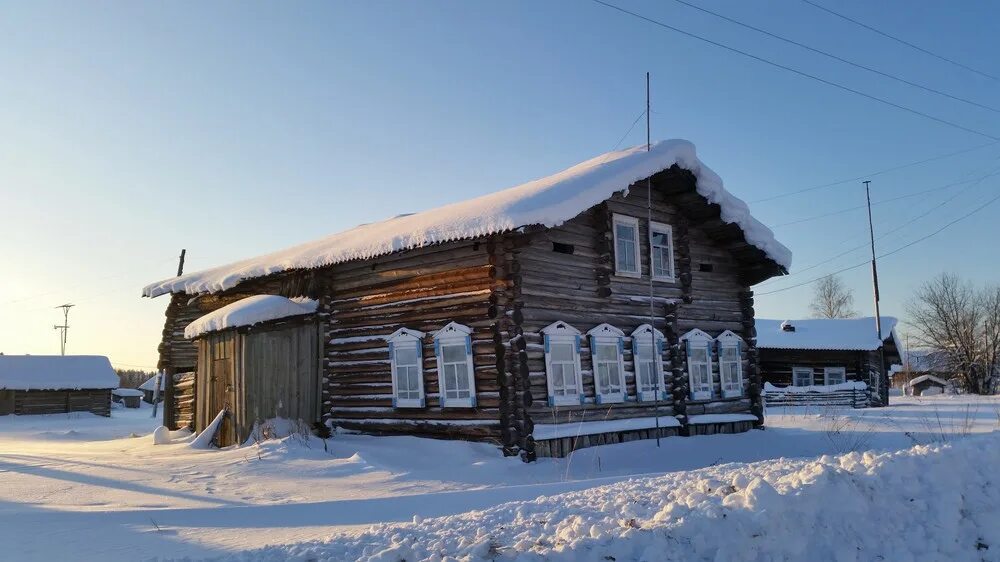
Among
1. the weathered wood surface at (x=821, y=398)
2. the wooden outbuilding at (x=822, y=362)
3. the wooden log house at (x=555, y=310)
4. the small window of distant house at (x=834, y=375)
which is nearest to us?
the wooden log house at (x=555, y=310)

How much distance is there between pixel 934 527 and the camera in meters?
6.78

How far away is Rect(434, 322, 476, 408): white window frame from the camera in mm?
13203

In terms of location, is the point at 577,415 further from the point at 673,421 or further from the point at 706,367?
the point at 706,367

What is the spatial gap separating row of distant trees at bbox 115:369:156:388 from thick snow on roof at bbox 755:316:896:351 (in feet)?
278

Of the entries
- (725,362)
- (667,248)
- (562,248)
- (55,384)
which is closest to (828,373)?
(725,362)

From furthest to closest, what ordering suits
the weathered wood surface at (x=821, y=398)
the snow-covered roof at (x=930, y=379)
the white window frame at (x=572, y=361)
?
1. the snow-covered roof at (x=930, y=379)
2. the weathered wood surface at (x=821, y=398)
3. the white window frame at (x=572, y=361)

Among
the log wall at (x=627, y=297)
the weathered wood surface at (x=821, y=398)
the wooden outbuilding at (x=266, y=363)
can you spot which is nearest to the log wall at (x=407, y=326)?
the wooden outbuilding at (x=266, y=363)

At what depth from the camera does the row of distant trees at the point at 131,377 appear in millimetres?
101525

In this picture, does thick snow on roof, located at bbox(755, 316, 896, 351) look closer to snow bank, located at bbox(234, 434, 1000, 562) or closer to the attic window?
the attic window

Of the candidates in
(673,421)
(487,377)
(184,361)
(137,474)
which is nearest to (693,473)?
(487,377)

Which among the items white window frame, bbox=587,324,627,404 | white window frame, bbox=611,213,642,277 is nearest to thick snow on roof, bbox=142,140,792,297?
white window frame, bbox=611,213,642,277

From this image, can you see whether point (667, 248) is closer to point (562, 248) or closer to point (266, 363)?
point (562, 248)

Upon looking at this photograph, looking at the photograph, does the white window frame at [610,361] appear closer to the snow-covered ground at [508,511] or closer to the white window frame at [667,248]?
the white window frame at [667,248]

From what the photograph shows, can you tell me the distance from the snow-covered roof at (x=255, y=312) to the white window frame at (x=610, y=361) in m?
5.98
